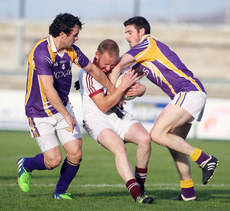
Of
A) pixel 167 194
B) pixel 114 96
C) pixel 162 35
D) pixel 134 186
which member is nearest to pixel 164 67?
pixel 114 96

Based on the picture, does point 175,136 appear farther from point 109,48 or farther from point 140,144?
point 109,48

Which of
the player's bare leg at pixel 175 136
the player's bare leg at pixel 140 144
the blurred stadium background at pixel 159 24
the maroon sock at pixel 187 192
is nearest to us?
the player's bare leg at pixel 175 136

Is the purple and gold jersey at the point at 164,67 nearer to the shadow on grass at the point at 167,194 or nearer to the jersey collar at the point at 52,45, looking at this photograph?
the jersey collar at the point at 52,45

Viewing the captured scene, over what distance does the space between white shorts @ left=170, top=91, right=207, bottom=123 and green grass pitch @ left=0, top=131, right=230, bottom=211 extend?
126 cm

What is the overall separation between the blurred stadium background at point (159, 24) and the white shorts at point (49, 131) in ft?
60.1

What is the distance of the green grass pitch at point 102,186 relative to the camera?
23.6 ft

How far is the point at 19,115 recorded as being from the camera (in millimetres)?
20234

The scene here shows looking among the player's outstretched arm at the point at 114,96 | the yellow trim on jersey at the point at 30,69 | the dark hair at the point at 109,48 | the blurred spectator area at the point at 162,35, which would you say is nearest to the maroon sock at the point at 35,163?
the yellow trim on jersey at the point at 30,69

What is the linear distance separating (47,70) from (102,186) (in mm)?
3112

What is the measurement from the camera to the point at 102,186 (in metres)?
9.64

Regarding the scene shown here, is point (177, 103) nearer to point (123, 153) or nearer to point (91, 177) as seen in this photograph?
point (123, 153)

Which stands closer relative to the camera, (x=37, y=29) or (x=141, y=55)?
(x=141, y=55)

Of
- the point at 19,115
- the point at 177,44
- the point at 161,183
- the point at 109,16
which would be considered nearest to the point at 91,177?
Result: the point at 161,183

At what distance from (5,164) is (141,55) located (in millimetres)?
6091
